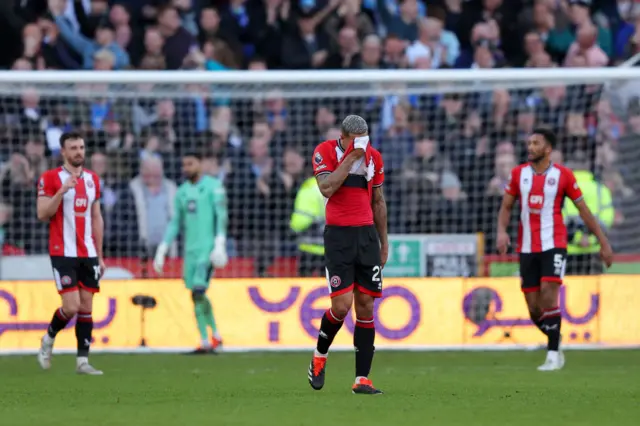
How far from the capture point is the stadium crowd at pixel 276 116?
17562 mm

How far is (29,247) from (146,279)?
6.36 ft

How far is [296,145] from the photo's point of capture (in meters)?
18.3

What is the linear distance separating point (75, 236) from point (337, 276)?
3856mm

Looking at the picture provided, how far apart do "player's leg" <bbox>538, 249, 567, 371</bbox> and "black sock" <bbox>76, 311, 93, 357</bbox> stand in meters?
4.44

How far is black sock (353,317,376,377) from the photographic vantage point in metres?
10.2

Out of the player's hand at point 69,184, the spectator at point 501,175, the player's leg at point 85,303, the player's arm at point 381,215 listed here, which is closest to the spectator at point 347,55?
the spectator at point 501,175

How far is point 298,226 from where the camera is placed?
56.9 ft

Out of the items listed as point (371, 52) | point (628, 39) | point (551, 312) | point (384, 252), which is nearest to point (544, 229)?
point (551, 312)

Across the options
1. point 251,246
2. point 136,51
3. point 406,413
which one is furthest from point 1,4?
point 406,413

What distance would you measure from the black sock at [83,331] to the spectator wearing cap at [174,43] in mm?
7123

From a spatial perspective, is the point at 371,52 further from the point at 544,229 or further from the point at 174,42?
the point at 544,229

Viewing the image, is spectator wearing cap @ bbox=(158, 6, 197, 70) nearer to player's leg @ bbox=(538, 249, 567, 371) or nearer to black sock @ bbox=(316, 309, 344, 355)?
player's leg @ bbox=(538, 249, 567, 371)

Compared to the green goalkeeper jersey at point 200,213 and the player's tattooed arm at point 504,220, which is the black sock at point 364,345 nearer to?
the player's tattooed arm at point 504,220

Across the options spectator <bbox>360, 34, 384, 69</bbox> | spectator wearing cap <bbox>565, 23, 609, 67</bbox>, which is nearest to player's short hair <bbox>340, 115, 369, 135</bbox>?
spectator <bbox>360, 34, 384, 69</bbox>
